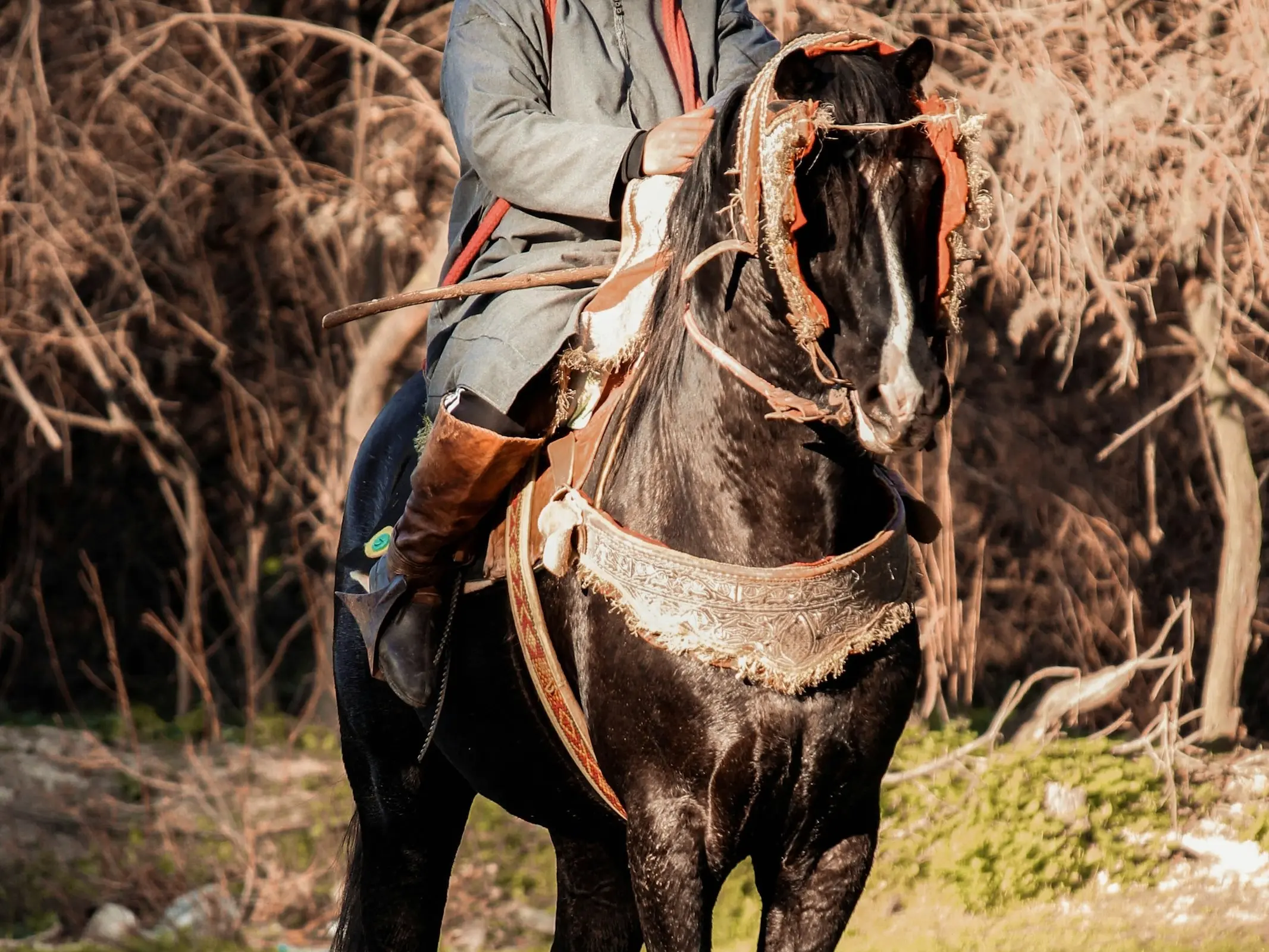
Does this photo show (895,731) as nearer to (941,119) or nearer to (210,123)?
(941,119)

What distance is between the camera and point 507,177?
313 centimetres

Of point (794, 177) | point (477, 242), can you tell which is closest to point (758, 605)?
point (794, 177)

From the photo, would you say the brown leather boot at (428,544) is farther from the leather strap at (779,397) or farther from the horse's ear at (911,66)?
the horse's ear at (911,66)

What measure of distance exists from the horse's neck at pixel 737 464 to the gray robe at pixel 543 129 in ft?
1.18

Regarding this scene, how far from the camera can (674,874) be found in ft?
9.00

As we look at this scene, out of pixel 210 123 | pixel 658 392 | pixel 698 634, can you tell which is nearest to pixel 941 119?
pixel 658 392

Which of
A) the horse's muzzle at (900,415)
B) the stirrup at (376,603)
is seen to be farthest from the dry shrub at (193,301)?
the horse's muzzle at (900,415)

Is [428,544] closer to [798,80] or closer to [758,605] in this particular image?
[758,605]

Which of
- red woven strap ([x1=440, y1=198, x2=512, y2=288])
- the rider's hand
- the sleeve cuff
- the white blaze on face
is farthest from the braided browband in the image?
red woven strap ([x1=440, y1=198, x2=512, y2=288])

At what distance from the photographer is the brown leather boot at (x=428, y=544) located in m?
3.04

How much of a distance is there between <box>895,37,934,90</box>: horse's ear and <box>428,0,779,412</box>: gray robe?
608mm

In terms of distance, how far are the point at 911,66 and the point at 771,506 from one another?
0.74 metres

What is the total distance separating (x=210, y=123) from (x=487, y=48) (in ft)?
18.9

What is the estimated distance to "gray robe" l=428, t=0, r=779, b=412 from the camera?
3.05 meters
